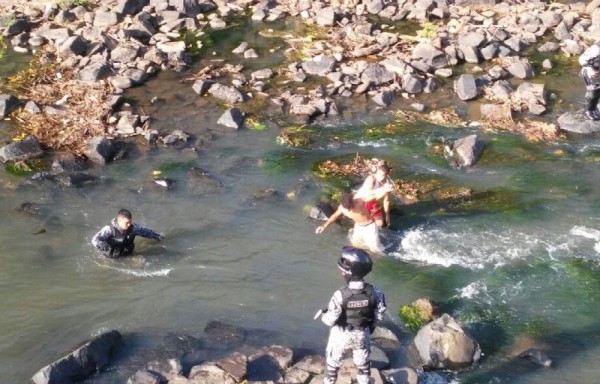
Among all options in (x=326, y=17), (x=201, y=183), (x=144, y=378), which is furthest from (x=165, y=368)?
(x=326, y=17)

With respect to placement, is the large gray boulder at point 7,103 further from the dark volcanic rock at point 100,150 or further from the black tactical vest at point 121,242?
the black tactical vest at point 121,242

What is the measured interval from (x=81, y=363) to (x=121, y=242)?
2.79 meters

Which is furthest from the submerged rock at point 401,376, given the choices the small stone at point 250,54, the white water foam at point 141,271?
the small stone at point 250,54

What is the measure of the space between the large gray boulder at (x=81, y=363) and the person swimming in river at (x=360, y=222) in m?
4.22

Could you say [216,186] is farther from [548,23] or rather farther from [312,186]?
[548,23]

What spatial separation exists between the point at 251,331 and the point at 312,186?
180 inches

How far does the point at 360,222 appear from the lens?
1262cm

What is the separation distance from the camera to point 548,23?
73.4 feet

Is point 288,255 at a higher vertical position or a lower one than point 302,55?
lower

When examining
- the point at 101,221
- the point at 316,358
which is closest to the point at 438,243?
the point at 316,358

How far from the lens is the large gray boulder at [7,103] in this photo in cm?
1722

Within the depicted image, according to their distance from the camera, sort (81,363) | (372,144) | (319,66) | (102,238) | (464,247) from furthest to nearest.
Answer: (319,66), (372,144), (464,247), (102,238), (81,363)

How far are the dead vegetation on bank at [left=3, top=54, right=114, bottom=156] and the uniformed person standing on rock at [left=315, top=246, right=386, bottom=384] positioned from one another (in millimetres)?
9273

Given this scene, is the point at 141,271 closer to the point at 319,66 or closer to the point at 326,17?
the point at 319,66
